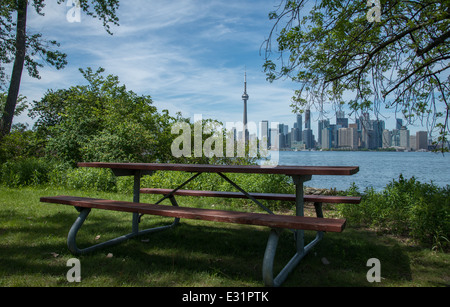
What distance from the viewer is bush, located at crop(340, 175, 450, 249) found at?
4117 mm

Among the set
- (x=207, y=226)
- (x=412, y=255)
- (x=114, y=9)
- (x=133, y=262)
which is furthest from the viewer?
(x=114, y=9)

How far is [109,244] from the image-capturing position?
3.80 m

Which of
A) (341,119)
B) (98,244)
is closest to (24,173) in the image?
(98,244)

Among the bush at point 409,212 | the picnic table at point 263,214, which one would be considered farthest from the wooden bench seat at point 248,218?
the bush at point 409,212

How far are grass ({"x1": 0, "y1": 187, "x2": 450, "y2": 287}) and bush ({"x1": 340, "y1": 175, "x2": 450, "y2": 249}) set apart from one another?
291mm

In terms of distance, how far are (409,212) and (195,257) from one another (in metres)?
3.20

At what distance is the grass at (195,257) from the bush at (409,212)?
0.95ft

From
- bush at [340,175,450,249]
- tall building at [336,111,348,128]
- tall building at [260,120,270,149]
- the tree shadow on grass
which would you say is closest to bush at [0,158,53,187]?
the tree shadow on grass

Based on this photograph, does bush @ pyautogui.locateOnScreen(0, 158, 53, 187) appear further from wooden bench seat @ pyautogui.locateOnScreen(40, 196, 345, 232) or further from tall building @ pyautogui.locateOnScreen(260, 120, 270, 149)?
tall building @ pyautogui.locateOnScreen(260, 120, 270, 149)

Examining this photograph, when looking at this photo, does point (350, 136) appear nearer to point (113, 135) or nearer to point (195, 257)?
point (195, 257)

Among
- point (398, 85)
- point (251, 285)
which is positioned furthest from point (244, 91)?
point (251, 285)
